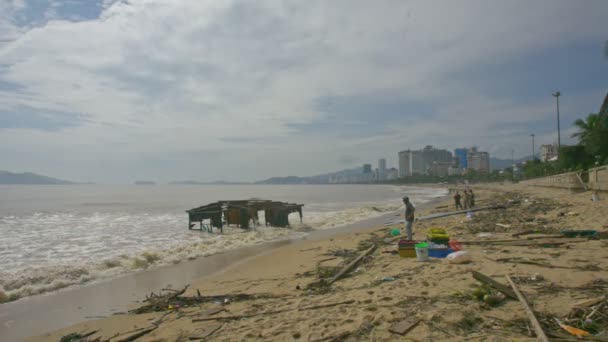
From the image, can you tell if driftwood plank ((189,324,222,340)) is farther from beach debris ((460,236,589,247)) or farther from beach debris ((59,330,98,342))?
beach debris ((460,236,589,247))

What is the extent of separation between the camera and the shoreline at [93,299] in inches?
285

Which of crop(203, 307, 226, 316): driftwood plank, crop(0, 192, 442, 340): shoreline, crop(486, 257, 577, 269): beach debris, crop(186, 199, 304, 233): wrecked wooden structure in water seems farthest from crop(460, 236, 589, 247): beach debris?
crop(186, 199, 304, 233): wrecked wooden structure in water

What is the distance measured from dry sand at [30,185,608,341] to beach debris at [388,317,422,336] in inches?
2.2

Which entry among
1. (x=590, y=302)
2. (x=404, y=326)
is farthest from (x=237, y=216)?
(x=590, y=302)

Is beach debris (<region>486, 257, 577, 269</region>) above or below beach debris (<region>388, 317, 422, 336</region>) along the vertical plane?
above

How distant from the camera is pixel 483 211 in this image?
→ 880 inches

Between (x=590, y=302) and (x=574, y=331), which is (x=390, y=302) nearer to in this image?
(x=574, y=331)

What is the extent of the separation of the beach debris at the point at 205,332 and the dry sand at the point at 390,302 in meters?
0.02

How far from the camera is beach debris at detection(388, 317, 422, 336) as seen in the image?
4.61m

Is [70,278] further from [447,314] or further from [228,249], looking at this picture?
[447,314]

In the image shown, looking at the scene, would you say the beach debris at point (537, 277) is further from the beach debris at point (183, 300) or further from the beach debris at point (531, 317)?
the beach debris at point (183, 300)

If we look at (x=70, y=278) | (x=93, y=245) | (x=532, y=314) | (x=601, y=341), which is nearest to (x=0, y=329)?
(x=70, y=278)

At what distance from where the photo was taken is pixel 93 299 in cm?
883

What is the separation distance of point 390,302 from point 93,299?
744 cm
